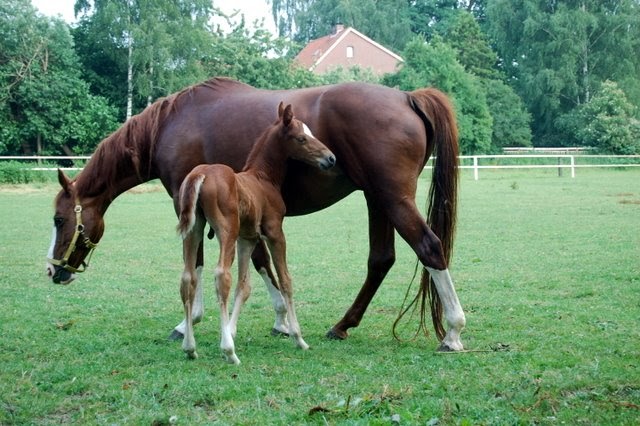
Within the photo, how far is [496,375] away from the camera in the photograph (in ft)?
15.7

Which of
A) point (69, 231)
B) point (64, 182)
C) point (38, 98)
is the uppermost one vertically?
point (38, 98)

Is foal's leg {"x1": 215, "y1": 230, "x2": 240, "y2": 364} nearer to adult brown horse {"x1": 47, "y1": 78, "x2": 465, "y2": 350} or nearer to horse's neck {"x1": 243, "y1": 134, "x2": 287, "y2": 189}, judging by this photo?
horse's neck {"x1": 243, "y1": 134, "x2": 287, "y2": 189}

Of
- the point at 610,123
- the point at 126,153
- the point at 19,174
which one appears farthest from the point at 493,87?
the point at 126,153

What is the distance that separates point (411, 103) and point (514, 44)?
55373mm

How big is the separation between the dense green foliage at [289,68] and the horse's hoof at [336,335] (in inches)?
1293

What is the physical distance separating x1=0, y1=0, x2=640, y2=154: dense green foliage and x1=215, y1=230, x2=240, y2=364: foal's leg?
33.4 meters

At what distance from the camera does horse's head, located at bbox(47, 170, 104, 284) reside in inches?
260

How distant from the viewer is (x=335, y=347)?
5.95m

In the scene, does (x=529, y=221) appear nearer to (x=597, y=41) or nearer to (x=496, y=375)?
(x=496, y=375)

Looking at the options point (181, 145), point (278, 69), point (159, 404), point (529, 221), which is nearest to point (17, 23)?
point (278, 69)

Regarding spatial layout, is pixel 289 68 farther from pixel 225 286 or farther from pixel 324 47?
pixel 225 286

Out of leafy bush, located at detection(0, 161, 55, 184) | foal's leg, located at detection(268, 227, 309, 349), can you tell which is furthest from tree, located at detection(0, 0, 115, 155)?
foal's leg, located at detection(268, 227, 309, 349)

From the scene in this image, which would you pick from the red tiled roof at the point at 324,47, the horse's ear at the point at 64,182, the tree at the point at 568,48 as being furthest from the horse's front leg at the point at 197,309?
the red tiled roof at the point at 324,47

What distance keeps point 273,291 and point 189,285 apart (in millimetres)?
1246
